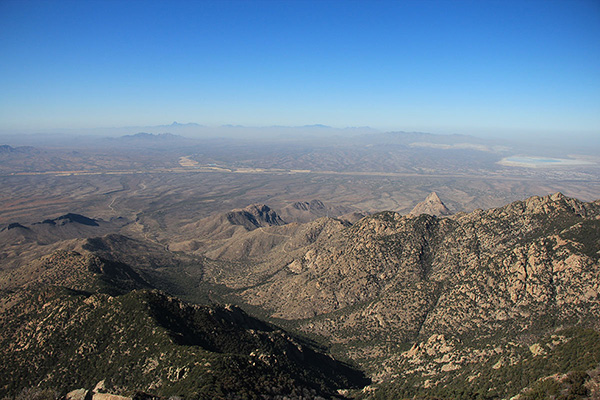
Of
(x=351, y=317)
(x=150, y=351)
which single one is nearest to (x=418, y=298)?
(x=351, y=317)

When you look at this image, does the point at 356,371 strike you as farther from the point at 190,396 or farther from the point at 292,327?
the point at 190,396

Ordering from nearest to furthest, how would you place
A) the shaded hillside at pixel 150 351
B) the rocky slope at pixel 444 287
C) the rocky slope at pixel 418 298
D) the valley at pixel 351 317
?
1. the shaded hillside at pixel 150 351
2. the valley at pixel 351 317
3. the rocky slope at pixel 418 298
4. the rocky slope at pixel 444 287

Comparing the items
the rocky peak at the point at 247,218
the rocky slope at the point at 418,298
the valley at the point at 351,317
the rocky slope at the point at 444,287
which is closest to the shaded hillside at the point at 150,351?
the valley at the point at 351,317

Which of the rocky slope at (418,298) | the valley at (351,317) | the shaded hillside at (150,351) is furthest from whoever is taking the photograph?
the rocky slope at (418,298)

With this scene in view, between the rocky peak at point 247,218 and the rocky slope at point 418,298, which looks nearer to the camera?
the rocky slope at point 418,298

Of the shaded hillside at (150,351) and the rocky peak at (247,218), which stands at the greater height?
the shaded hillside at (150,351)

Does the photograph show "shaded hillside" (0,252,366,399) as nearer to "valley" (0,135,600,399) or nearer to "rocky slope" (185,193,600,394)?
"valley" (0,135,600,399)

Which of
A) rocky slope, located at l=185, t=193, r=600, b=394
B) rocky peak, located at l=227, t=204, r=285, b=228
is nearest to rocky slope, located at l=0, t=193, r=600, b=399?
rocky slope, located at l=185, t=193, r=600, b=394

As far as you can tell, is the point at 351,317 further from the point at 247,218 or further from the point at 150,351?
the point at 247,218

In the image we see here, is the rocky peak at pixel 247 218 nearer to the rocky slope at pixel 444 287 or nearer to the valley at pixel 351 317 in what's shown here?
the valley at pixel 351 317

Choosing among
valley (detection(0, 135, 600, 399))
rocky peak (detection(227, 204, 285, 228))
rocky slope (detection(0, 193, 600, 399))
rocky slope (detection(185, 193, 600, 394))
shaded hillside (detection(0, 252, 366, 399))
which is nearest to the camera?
shaded hillside (detection(0, 252, 366, 399))

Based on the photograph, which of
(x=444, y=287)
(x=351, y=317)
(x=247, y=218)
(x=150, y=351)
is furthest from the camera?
(x=247, y=218)
